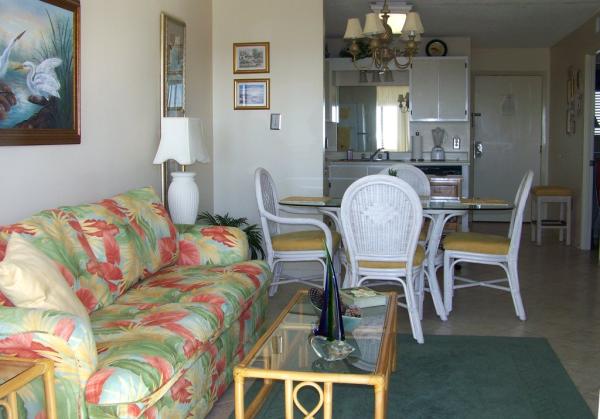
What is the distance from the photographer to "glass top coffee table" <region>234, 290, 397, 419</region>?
223cm

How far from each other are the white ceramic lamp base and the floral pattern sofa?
0.42 m

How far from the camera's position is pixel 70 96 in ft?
11.8

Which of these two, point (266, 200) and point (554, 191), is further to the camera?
point (554, 191)

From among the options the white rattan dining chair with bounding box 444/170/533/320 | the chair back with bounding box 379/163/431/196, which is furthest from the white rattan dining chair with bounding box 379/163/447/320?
the white rattan dining chair with bounding box 444/170/533/320

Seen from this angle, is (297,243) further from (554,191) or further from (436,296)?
(554,191)

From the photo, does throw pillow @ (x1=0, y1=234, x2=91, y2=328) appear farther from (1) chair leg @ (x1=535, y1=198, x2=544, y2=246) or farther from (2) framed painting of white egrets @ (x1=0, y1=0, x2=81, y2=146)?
(1) chair leg @ (x1=535, y1=198, x2=544, y2=246)

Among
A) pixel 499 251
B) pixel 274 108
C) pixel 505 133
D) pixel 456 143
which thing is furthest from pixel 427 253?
pixel 505 133

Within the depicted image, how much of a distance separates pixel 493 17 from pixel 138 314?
18.7ft

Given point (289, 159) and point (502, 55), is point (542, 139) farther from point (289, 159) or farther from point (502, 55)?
point (289, 159)

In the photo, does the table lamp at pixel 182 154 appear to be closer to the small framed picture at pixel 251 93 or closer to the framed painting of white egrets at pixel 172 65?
the framed painting of white egrets at pixel 172 65

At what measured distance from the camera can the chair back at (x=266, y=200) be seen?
15.9ft

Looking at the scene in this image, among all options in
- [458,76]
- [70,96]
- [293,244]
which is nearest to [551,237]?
[458,76]

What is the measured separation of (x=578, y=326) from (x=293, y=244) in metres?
1.88

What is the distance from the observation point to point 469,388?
334 cm
